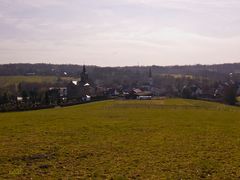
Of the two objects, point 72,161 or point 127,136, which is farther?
point 127,136

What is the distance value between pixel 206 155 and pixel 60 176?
9032mm

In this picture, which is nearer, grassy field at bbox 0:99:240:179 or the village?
grassy field at bbox 0:99:240:179

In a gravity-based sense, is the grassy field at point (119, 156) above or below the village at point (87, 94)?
above

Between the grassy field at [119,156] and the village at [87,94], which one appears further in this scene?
the village at [87,94]

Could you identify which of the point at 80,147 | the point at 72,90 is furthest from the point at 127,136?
the point at 72,90

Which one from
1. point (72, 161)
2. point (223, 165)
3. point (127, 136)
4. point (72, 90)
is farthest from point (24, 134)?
point (72, 90)

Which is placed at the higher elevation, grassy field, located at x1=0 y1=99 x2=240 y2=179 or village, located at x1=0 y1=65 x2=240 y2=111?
grassy field, located at x1=0 y1=99 x2=240 y2=179

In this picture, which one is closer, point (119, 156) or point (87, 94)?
point (119, 156)

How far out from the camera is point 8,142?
29.1 meters

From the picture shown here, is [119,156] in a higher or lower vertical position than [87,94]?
higher

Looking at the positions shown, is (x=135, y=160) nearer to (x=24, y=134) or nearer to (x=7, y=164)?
(x=7, y=164)

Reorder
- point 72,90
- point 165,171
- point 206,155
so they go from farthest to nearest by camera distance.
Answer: point 72,90, point 206,155, point 165,171

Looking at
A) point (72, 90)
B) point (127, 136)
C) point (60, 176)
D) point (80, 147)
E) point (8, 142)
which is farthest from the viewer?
point (72, 90)

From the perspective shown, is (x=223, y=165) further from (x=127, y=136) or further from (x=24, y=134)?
(x=24, y=134)
